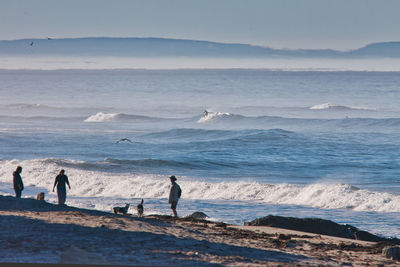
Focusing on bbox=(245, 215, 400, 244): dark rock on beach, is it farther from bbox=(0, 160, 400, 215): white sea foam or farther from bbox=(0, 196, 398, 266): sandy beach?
bbox=(0, 160, 400, 215): white sea foam

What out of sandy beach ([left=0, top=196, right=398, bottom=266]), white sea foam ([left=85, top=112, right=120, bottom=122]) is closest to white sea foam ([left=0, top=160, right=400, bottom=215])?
sandy beach ([left=0, top=196, right=398, bottom=266])

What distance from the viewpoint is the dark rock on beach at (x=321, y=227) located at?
54.2 ft

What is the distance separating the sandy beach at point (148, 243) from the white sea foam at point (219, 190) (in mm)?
8567

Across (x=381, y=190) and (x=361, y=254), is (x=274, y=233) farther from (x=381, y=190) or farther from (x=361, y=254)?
(x=381, y=190)

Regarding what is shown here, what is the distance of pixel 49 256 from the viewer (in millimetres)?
10414

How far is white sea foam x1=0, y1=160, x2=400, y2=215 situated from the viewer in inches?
950

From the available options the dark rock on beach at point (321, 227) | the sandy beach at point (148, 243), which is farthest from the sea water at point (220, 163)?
the sandy beach at point (148, 243)

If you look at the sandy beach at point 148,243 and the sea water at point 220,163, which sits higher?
the sea water at point 220,163

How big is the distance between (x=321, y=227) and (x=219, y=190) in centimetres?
952

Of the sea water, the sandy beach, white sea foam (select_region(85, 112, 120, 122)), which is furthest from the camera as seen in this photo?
white sea foam (select_region(85, 112, 120, 122))

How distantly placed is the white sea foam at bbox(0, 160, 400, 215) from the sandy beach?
857cm

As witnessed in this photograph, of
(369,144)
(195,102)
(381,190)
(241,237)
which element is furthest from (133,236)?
(195,102)

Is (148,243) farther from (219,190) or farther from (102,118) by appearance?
(102,118)

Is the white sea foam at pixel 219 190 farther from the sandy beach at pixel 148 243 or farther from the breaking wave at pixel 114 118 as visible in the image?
the breaking wave at pixel 114 118
